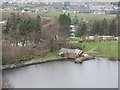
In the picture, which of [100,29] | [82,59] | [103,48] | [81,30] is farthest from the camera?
[100,29]

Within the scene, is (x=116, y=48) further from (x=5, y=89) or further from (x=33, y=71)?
(x=5, y=89)

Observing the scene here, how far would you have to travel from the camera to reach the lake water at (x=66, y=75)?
6.54 metres

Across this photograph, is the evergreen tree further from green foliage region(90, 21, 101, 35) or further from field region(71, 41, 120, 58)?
field region(71, 41, 120, 58)

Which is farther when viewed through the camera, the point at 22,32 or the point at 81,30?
the point at 81,30

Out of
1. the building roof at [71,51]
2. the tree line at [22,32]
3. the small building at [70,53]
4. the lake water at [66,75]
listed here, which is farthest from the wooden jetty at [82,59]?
the tree line at [22,32]

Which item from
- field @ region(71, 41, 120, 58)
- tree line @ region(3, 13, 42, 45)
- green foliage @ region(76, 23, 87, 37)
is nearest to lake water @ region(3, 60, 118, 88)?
field @ region(71, 41, 120, 58)

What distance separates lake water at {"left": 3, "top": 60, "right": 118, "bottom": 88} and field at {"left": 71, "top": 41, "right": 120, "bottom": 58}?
752mm

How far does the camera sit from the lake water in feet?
21.5

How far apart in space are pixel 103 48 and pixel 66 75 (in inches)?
118

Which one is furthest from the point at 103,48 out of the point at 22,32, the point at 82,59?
the point at 22,32

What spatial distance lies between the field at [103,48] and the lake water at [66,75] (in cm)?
75

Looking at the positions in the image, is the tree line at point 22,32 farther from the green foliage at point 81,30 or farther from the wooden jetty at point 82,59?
the green foliage at point 81,30

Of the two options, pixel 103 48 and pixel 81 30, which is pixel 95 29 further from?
pixel 103 48

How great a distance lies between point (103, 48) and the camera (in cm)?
984
